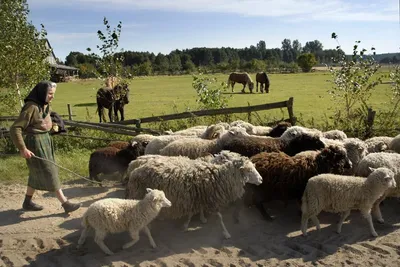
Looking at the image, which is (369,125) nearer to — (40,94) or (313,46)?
(40,94)

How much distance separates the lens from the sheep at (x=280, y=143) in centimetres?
716

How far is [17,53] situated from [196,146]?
10.3 m

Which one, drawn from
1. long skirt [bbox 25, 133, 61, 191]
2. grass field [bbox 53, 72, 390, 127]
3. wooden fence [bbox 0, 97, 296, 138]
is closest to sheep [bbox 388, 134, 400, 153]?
wooden fence [bbox 0, 97, 296, 138]

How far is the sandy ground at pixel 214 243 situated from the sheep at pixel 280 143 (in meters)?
1.23

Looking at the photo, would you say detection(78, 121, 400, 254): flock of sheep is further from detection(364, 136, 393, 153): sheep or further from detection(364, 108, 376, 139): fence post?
detection(364, 108, 376, 139): fence post

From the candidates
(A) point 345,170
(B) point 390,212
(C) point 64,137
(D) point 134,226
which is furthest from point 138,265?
(C) point 64,137

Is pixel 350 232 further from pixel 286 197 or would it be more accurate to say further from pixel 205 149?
pixel 205 149

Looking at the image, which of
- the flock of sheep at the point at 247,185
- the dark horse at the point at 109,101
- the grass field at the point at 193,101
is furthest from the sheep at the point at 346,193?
the dark horse at the point at 109,101

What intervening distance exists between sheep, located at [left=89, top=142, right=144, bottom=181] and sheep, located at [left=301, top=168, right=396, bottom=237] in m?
4.06

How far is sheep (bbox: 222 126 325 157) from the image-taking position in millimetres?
7156

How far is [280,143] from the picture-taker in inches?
294

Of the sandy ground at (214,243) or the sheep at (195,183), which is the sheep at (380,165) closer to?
the sandy ground at (214,243)

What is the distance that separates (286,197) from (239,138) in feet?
5.48

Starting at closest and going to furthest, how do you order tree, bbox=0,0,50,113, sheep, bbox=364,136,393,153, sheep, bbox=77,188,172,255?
sheep, bbox=77,188,172,255 → sheep, bbox=364,136,393,153 → tree, bbox=0,0,50,113
